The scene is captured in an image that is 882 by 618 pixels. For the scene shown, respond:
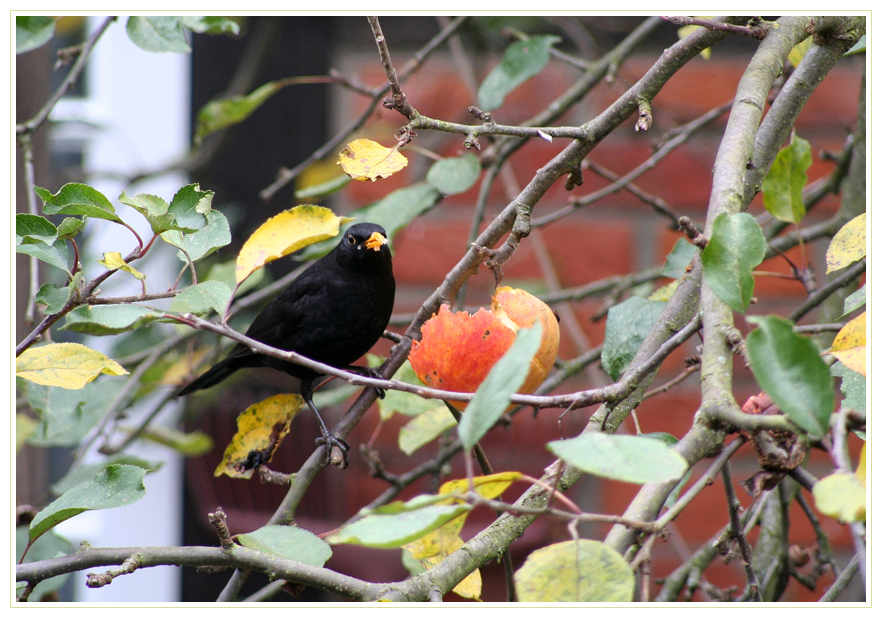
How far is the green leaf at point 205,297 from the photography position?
0.56m

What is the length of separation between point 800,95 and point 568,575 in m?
0.49

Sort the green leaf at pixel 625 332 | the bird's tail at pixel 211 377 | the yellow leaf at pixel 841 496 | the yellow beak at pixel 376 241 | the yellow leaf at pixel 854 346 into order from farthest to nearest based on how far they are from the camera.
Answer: the bird's tail at pixel 211 377 < the yellow beak at pixel 376 241 < the green leaf at pixel 625 332 < the yellow leaf at pixel 854 346 < the yellow leaf at pixel 841 496

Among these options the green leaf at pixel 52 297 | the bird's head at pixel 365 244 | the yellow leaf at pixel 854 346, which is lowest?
the yellow leaf at pixel 854 346

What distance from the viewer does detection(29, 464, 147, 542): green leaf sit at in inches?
22.0

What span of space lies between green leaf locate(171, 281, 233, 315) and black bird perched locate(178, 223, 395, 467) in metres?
0.43

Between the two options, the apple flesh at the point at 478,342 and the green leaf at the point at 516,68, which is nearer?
the apple flesh at the point at 478,342

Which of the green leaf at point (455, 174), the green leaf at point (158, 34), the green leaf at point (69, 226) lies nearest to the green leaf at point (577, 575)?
the green leaf at point (69, 226)

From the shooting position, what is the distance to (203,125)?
3.55 feet

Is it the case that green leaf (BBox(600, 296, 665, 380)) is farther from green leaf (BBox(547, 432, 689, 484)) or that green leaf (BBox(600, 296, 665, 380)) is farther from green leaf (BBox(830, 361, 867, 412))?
green leaf (BBox(547, 432, 689, 484))

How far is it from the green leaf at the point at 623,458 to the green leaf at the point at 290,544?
278mm

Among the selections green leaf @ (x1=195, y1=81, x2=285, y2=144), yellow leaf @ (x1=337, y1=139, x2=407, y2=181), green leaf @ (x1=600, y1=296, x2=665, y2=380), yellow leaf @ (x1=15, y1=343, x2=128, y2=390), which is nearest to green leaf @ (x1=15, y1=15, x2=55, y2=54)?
green leaf @ (x1=195, y1=81, x2=285, y2=144)

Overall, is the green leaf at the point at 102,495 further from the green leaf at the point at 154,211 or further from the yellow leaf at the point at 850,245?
the yellow leaf at the point at 850,245
